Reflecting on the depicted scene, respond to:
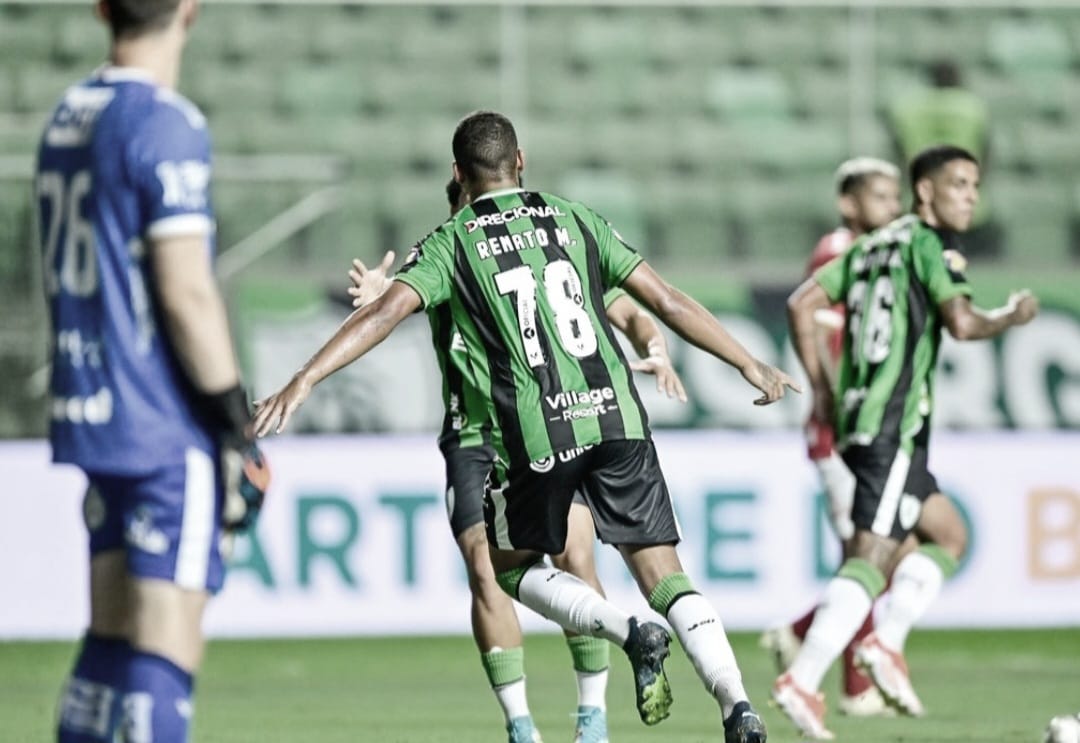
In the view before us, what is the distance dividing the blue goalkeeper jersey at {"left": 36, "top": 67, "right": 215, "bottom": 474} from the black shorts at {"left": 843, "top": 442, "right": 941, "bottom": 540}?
14.4 feet

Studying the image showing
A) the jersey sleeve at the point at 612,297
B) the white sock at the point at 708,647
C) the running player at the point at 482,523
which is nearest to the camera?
the white sock at the point at 708,647

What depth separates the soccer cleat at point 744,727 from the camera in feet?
18.9

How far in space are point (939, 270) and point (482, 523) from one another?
223 cm

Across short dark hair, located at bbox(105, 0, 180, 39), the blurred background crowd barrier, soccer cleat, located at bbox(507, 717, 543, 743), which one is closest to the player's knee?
soccer cleat, located at bbox(507, 717, 543, 743)

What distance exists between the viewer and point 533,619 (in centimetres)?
1217

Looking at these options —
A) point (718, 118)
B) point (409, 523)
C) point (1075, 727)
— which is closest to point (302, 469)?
point (409, 523)

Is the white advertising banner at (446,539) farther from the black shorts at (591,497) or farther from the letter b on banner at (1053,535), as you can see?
the black shorts at (591,497)

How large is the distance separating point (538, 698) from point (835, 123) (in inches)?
286

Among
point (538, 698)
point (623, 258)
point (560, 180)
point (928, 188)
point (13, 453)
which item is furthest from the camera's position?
point (560, 180)

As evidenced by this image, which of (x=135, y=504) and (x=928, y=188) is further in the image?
(x=928, y=188)

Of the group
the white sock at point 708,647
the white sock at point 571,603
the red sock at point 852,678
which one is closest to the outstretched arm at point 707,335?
the white sock at point 708,647

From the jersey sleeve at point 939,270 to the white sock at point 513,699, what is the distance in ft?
7.95

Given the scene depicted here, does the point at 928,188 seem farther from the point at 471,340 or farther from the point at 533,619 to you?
the point at 533,619

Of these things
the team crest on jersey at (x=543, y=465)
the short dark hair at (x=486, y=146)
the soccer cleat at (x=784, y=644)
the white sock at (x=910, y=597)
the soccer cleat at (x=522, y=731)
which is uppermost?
the short dark hair at (x=486, y=146)
